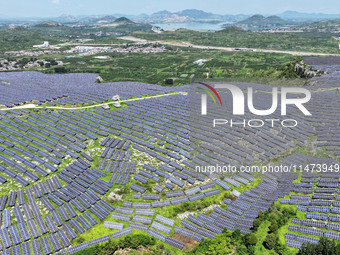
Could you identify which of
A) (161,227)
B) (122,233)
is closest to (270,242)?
(161,227)

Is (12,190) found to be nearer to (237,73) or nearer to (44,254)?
(44,254)

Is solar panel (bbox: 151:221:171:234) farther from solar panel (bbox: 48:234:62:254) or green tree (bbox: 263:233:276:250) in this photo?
green tree (bbox: 263:233:276:250)

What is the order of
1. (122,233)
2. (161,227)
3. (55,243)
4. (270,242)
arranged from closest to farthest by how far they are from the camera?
(270,242), (55,243), (122,233), (161,227)

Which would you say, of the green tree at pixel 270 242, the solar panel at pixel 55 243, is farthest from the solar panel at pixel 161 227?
the green tree at pixel 270 242

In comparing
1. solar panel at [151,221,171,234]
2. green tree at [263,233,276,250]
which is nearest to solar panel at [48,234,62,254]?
solar panel at [151,221,171,234]

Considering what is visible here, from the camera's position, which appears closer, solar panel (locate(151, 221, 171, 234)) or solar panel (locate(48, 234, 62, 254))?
solar panel (locate(48, 234, 62, 254))

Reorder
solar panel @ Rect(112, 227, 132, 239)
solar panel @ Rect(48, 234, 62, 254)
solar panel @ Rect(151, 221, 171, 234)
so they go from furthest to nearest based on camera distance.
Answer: solar panel @ Rect(151, 221, 171, 234) < solar panel @ Rect(112, 227, 132, 239) < solar panel @ Rect(48, 234, 62, 254)

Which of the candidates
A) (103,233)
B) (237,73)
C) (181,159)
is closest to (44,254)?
(103,233)

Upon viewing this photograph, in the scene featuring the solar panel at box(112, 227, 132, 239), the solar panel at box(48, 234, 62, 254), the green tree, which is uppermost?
the green tree

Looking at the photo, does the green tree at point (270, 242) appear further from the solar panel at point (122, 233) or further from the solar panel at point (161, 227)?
the solar panel at point (122, 233)

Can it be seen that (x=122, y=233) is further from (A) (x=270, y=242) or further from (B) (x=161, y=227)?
(A) (x=270, y=242)

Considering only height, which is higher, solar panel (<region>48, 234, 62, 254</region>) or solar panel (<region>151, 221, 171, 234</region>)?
solar panel (<region>151, 221, 171, 234</region>)

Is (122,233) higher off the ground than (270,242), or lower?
lower
